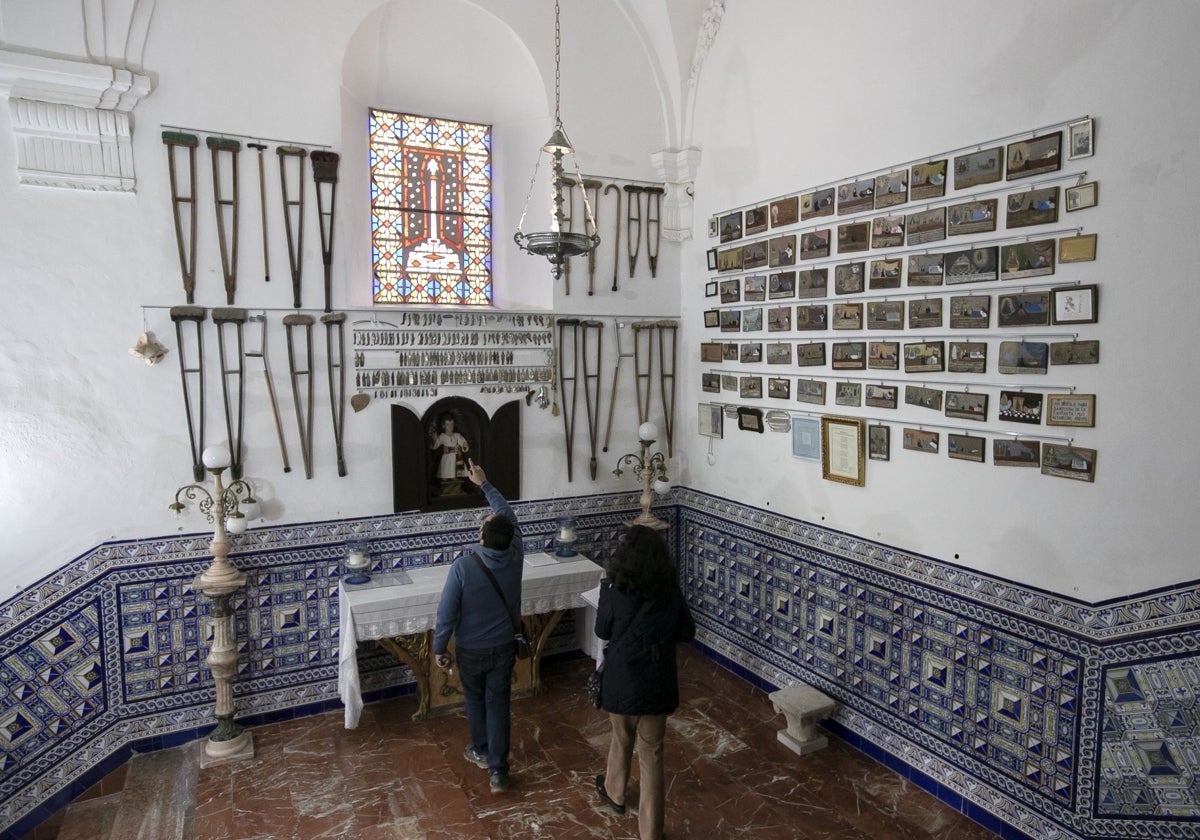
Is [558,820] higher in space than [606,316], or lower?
lower

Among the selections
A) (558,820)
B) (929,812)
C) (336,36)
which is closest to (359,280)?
(336,36)

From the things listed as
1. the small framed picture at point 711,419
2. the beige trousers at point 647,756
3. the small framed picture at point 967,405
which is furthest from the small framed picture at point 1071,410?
the small framed picture at point 711,419

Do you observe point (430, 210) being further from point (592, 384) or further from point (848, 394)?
point (848, 394)

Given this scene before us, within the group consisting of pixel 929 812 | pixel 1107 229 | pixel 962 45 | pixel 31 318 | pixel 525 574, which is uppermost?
pixel 962 45

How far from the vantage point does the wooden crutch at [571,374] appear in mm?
6102

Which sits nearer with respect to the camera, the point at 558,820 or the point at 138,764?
the point at 558,820

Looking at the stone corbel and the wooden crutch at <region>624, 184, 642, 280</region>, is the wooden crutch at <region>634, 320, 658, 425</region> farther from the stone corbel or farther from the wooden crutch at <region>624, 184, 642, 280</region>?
the stone corbel

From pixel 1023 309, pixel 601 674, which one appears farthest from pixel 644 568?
pixel 1023 309

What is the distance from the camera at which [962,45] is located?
4.05 m

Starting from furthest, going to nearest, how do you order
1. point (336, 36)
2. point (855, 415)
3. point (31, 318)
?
point (336, 36) → point (855, 415) → point (31, 318)

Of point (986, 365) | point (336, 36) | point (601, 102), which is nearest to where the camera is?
point (986, 365)

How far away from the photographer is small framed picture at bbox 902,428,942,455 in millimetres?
4285

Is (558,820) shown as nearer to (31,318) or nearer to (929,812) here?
(929,812)

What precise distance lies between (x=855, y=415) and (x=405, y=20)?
439cm
